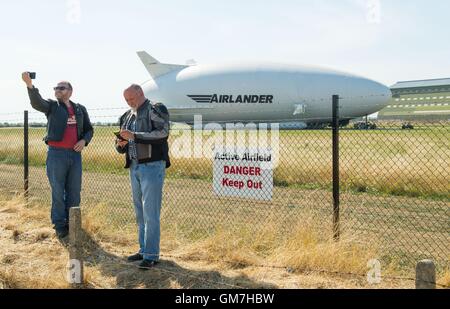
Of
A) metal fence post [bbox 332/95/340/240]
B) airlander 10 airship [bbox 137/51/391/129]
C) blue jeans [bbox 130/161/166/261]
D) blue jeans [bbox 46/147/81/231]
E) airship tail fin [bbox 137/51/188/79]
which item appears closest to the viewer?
blue jeans [bbox 130/161/166/261]

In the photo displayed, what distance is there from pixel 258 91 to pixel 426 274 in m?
36.6

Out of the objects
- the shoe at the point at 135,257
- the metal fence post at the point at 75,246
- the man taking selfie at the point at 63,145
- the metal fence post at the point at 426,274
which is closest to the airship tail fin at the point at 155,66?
the man taking selfie at the point at 63,145

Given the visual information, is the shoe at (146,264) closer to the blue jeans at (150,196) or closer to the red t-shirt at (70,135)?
the blue jeans at (150,196)

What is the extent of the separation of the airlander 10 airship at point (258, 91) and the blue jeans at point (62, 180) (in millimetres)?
32017

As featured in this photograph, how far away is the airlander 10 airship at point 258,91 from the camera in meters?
39.3

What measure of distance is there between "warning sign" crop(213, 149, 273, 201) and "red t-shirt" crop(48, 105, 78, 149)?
206 centimetres

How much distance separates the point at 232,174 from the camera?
6.62 meters

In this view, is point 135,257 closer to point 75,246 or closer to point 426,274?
point 75,246

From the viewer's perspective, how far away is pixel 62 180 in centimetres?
680

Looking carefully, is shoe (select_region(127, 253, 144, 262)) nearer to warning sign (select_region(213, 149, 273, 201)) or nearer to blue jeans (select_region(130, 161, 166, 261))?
blue jeans (select_region(130, 161, 166, 261))

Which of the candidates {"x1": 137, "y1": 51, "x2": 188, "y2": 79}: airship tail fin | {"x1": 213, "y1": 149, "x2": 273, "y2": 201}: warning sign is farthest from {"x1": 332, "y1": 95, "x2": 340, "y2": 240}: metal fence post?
{"x1": 137, "y1": 51, "x2": 188, "y2": 79}: airship tail fin

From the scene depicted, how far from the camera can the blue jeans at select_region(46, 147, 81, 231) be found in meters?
6.71
